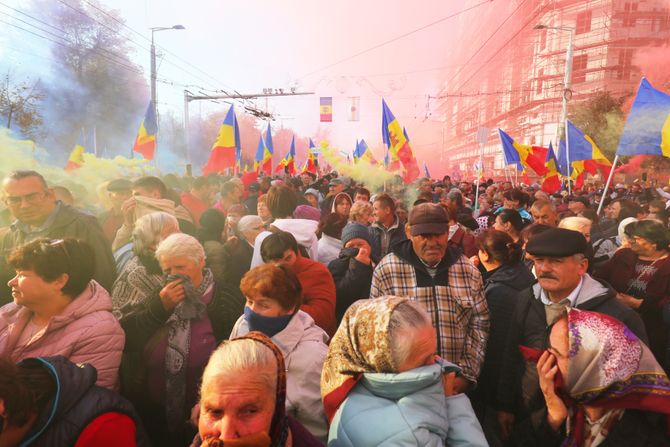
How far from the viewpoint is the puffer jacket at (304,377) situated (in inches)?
87.5

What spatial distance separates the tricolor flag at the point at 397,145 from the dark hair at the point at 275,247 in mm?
9758

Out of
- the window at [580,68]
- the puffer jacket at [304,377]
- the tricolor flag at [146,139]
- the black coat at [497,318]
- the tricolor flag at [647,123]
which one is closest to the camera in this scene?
the puffer jacket at [304,377]

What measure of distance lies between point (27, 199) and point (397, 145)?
34.3 ft

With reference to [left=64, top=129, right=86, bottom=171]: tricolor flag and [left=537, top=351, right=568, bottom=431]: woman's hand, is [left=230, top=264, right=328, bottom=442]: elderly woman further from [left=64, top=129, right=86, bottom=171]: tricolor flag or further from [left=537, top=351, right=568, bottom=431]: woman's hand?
[left=64, top=129, right=86, bottom=171]: tricolor flag

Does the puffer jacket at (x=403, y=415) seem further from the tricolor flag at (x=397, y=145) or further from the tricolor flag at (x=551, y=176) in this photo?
the tricolor flag at (x=551, y=176)

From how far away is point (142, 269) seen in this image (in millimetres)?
3115

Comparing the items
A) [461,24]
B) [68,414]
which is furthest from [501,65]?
[68,414]

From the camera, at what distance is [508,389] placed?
8.87ft

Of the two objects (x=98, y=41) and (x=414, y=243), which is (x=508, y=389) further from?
(x=98, y=41)

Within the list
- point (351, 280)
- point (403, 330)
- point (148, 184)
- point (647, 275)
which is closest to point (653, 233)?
point (647, 275)

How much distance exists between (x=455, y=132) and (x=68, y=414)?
255ft

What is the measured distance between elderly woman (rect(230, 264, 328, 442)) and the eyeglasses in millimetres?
2340

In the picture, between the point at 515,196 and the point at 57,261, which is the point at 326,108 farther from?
the point at 57,261

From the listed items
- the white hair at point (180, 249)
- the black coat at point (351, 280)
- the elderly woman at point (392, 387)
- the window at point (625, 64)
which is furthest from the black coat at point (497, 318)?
the window at point (625, 64)
